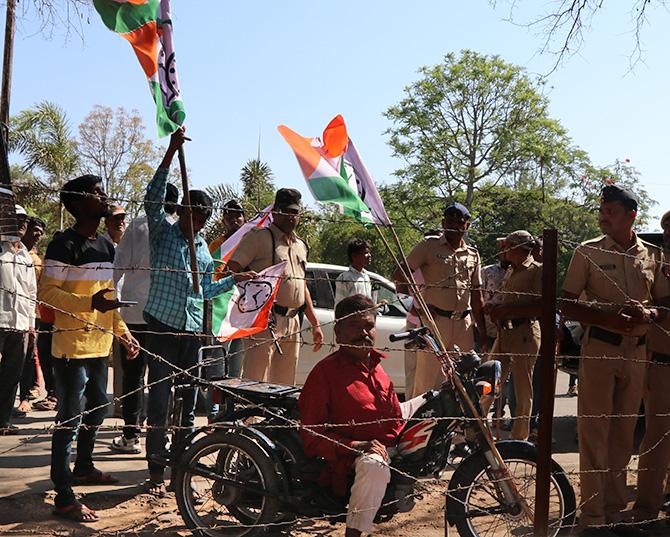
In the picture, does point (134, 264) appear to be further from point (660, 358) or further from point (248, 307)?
point (660, 358)

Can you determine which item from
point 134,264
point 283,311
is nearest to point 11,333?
point 134,264

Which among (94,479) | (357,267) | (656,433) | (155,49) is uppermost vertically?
(155,49)

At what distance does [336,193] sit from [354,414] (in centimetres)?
110

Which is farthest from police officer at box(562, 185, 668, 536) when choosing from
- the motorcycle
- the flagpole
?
the flagpole

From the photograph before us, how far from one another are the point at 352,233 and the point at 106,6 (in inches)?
1399

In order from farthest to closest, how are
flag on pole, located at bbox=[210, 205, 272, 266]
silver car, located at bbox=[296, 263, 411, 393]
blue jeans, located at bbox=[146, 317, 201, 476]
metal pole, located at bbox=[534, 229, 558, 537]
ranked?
silver car, located at bbox=[296, 263, 411, 393], flag on pole, located at bbox=[210, 205, 272, 266], blue jeans, located at bbox=[146, 317, 201, 476], metal pole, located at bbox=[534, 229, 558, 537]

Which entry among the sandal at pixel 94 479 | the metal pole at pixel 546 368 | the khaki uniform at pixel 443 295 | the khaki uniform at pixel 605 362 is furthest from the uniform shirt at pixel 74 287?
the khaki uniform at pixel 605 362

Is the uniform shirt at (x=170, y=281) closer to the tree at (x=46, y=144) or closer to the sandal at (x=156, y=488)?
the sandal at (x=156, y=488)

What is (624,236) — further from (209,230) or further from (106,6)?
(209,230)

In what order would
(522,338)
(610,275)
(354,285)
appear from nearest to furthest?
(610,275)
(522,338)
(354,285)

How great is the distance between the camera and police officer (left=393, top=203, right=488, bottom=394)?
630cm

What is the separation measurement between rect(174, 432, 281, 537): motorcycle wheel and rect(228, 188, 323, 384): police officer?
144 cm

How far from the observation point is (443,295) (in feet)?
20.7

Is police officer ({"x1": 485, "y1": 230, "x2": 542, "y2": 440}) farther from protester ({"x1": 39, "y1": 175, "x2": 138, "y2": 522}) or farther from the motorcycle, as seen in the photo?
protester ({"x1": 39, "y1": 175, "x2": 138, "y2": 522})
